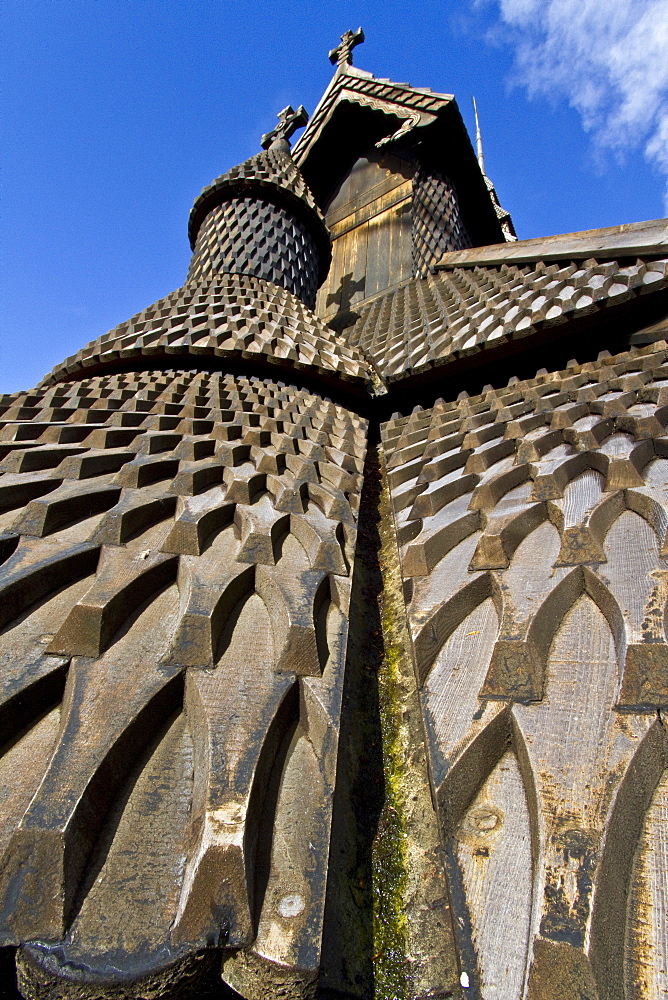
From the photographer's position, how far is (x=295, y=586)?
1.52 meters

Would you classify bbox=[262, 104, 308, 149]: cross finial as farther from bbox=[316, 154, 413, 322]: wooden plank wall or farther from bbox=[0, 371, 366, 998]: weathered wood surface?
bbox=[0, 371, 366, 998]: weathered wood surface

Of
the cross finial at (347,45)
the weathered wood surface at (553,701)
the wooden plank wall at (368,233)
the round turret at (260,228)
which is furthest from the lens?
the cross finial at (347,45)

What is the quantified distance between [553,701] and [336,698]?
0.44 meters

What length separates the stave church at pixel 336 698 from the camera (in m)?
0.79

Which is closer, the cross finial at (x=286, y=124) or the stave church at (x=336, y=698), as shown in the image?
the stave church at (x=336, y=698)

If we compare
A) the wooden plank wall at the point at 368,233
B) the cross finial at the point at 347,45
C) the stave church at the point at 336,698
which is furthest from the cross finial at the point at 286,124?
the stave church at the point at 336,698

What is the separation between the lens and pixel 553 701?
1.08 m

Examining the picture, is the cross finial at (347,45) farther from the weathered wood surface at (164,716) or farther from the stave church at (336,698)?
the weathered wood surface at (164,716)

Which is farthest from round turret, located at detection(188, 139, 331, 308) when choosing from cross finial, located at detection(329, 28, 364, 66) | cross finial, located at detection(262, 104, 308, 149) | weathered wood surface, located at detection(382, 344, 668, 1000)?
cross finial, located at detection(329, 28, 364, 66)

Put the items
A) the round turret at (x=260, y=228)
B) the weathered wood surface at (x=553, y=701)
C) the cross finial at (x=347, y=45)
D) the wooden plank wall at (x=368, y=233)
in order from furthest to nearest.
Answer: the cross finial at (x=347, y=45), the wooden plank wall at (x=368, y=233), the round turret at (x=260, y=228), the weathered wood surface at (x=553, y=701)

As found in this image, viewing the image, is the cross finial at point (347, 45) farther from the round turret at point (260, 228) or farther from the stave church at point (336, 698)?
the stave church at point (336, 698)

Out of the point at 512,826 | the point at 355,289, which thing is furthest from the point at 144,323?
the point at 355,289

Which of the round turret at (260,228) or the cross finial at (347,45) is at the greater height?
the cross finial at (347,45)

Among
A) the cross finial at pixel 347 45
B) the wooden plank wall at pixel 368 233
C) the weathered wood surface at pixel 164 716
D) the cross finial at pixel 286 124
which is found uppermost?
the cross finial at pixel 347 45
